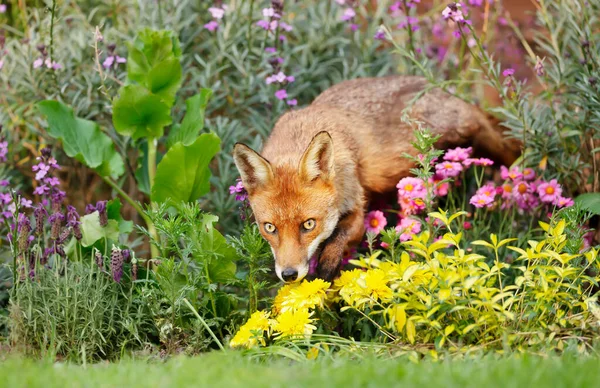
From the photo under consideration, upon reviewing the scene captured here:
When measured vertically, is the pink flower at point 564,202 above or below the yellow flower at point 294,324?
above

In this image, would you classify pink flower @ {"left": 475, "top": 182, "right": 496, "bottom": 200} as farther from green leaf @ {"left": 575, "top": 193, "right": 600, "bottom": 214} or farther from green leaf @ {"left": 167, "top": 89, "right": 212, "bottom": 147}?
green leaf @ {"left": 167, "top": 89, "right": 212, "bottom": 147}

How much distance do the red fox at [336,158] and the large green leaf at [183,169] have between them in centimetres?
42

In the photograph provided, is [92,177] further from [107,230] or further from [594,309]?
[594,309]

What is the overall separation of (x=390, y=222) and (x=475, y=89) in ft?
9.52

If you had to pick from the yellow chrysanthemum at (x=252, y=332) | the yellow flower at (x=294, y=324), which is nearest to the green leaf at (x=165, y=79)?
the yellow chrysanthemum at (x=252, y=332)

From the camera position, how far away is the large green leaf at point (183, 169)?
5.10 m

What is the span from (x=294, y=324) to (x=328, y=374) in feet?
3.77

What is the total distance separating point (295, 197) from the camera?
4.69m

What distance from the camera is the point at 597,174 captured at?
5609 mm

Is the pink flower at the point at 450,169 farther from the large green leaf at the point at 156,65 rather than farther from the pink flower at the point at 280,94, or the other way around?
the large green leaf at the point at 156,65

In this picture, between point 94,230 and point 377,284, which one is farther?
point 94,230

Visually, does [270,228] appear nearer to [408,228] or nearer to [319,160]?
[319,160]

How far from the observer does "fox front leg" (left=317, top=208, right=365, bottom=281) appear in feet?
16.1

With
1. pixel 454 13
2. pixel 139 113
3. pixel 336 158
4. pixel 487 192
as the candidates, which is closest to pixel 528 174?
pixel 487 192
